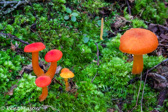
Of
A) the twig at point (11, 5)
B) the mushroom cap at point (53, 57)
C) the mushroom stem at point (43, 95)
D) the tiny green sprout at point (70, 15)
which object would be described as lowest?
the mushroom stem at point (43, 95)

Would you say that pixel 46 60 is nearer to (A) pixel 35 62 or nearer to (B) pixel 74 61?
(A) pixel 35 62

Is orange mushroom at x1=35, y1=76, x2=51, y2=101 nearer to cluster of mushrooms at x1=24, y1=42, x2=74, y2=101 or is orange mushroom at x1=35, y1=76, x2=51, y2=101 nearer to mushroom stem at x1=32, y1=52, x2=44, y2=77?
cluster of mushrooms at x1=24, y1=42, x2=74, y2=101

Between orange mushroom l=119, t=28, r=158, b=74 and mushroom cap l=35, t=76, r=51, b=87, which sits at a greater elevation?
orange mushroom l=119, t=28, r=158, b=74

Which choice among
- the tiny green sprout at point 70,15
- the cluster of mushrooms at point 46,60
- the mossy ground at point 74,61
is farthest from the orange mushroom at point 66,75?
the tiny green sprout at point 70,15

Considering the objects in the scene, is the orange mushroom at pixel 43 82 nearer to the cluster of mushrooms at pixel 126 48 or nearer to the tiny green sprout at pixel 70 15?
the cluster of mushrooms at pixel 126 48

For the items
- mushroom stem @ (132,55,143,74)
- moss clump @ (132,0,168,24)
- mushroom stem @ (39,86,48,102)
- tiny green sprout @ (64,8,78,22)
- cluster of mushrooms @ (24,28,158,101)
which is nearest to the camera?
cluster of mushrooms @ (24,28,158,101)

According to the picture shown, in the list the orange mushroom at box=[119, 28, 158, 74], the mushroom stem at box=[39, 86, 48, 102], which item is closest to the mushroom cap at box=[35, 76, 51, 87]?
the mushroom stem at box=[39, 86, 48, 102]
